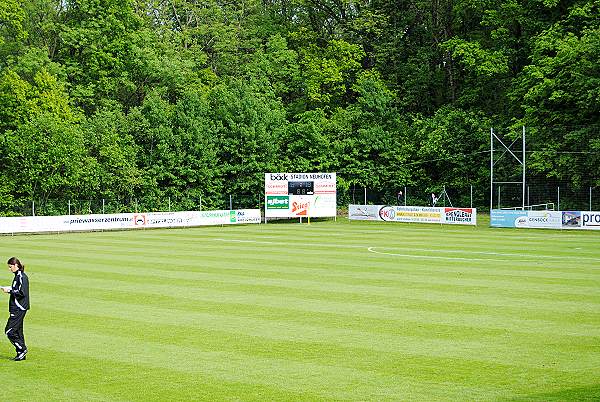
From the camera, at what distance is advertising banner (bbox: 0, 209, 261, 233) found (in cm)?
4991

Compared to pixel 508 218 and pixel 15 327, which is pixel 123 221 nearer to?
pixel 508 218

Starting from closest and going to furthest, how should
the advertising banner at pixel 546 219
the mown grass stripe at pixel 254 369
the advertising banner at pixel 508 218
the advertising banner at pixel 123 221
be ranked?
the mown grass stripe at pixel 254 369, the advertising banner at pixel 546 219, the advertising banner at pixel 123 221, the advertising banner at pixel 508 218

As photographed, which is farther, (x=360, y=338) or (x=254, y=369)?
(x=360, y=338)

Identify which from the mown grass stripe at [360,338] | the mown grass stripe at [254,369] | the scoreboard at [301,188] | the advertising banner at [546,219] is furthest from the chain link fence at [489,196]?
the mown grass stripe at [254,369]

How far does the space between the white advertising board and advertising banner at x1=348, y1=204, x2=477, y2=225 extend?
111 inches

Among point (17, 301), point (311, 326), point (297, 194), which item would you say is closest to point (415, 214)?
point (297, 194)

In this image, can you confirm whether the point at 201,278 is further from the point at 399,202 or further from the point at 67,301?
the point at 399,202

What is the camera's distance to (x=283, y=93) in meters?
78.1

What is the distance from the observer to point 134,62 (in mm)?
70750

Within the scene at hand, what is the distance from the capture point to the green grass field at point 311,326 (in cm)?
1327

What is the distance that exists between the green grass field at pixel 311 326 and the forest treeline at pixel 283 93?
85.2 feet

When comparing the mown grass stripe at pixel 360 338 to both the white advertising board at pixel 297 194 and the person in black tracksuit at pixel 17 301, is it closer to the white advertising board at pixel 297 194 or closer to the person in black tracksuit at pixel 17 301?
the person in black tracksuit at pixel 17 301

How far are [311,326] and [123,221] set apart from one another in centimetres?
3753

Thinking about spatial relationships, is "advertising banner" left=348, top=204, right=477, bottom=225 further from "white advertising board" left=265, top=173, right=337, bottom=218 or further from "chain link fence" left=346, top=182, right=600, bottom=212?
"white advertising board" left=265, top=173, right=337, bottom=218
